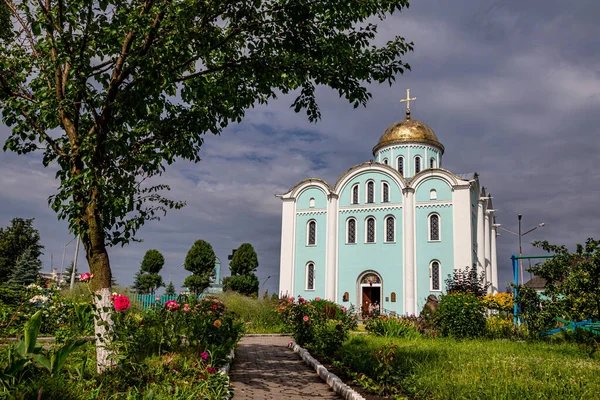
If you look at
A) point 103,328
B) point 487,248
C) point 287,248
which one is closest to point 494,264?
point 487,248

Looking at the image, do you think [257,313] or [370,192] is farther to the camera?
[370,192]

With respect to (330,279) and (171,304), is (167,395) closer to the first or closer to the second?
(171,304)

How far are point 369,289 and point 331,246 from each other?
12.0 ft

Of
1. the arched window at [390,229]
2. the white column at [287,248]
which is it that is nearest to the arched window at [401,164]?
the arched window at [390,229]

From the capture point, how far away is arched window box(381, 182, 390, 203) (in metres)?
30.8

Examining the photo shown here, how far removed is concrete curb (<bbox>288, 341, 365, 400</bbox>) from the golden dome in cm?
2523

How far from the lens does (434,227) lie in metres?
29.5

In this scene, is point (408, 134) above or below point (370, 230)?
above

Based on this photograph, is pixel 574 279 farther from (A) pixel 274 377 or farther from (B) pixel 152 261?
(B) pixel 152 261

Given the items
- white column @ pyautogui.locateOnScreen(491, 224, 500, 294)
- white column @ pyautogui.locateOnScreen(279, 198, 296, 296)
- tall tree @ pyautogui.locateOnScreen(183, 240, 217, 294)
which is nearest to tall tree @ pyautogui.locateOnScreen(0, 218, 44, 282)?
tall tree @ pyautogui.locateOnScreen(183, 240, 217, 294)

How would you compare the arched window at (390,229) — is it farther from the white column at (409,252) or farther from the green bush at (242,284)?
the green bush at (242,284)

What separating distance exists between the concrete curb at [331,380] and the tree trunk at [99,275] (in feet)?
10.1

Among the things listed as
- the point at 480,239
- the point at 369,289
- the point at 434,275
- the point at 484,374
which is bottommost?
the point at 484,374

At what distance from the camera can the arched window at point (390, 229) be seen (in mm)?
30267
